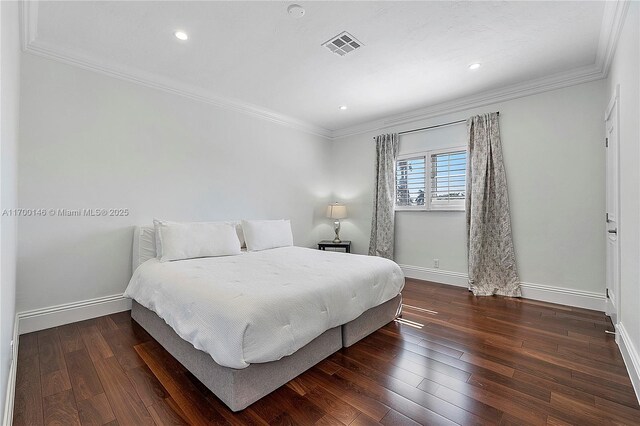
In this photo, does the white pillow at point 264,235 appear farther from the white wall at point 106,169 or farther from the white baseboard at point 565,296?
the white baseboard at point 565,296

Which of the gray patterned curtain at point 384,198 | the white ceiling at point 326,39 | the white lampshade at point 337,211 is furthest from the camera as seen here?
the white lampshade at point 337,211

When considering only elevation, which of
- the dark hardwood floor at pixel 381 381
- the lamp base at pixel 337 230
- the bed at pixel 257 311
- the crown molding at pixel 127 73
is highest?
the crown molding at pixel 127 73

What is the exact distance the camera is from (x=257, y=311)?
1611 millimetres


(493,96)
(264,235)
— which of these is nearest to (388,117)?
(493,96)

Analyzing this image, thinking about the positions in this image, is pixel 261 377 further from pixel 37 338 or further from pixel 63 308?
pixel 63 308

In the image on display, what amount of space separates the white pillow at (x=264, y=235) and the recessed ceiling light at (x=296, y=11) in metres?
2.43

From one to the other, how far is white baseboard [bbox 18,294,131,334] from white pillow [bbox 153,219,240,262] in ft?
2.49

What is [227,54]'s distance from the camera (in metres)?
2.85

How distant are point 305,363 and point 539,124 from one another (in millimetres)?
3869

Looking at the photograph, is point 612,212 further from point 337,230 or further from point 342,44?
point 337,230

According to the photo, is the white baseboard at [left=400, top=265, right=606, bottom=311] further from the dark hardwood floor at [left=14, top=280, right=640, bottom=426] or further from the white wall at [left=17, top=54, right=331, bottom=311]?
the white wall at [left=17, top=54, right=331, bottom=311]

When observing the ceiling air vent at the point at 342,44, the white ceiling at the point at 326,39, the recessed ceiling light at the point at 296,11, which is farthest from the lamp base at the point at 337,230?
the recessed ceiling light at the point at 296,11

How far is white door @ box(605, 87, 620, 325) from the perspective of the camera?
2.39m

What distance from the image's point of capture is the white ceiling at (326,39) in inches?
87.7
